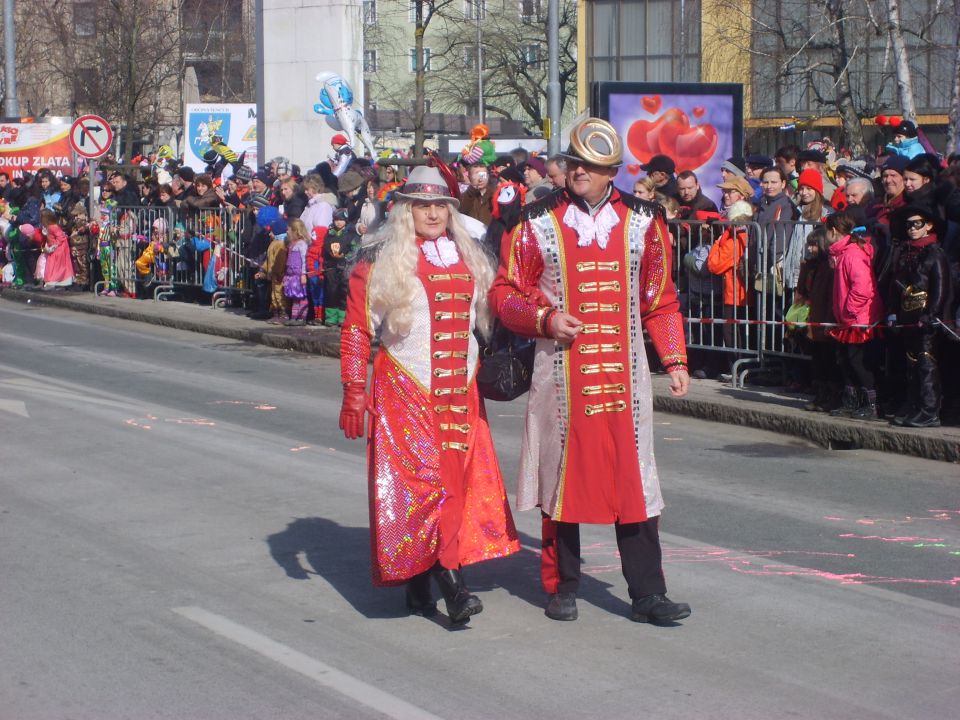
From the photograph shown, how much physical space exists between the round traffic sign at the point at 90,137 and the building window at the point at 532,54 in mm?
43785

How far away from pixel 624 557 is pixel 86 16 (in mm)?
49340

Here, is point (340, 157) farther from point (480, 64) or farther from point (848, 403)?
point (480, 64)

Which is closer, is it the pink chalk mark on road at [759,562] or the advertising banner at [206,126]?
the pink chalk mark on road at [759,562]

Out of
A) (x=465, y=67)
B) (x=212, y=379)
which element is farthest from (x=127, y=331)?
(x=465, y=67)

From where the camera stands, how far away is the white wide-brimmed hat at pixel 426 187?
5711mm

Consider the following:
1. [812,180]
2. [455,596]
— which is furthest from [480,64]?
[455,596]

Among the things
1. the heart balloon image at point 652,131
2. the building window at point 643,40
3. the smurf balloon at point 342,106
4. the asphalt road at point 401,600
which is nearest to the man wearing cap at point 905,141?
the heart balloon image at point 652,131

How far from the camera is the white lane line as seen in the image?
481 cm

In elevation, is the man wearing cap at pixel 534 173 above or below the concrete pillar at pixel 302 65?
below

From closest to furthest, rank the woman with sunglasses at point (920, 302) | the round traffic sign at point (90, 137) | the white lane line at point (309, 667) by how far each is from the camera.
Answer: the white lane line at point (309, 667) < the woman with sunglasses at point (920, 302) < the round traffic sign at point (90, 137)

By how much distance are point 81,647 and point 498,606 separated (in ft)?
5.49

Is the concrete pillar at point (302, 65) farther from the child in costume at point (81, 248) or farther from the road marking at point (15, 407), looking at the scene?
the road marking at point (15, 407)

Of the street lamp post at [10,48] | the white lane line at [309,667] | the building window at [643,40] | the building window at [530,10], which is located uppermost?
the building window at [530,10]

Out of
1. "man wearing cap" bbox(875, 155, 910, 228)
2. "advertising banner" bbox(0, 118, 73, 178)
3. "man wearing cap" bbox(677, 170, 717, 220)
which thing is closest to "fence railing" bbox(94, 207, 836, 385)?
"man wearing cap" bbox(677, 170, 717, 220)
